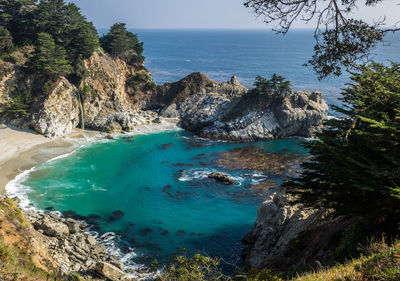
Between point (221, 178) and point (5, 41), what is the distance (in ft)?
143

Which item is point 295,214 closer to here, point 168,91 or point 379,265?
point 379,265

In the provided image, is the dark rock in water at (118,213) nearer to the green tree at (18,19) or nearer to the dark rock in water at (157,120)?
the dark rock in water at (157,120)

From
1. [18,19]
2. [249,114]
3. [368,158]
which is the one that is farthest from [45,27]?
A: [368,158]

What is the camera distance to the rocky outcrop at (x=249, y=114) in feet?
190

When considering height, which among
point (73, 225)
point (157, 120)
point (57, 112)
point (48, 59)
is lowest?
point (73, 225)

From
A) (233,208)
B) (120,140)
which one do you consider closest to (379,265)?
(233,208)

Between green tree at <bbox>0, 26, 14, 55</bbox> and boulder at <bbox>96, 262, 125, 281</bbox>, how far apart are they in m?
47.1

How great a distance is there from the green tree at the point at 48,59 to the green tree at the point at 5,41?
4420 millimetres

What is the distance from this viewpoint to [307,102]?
59.1 metres

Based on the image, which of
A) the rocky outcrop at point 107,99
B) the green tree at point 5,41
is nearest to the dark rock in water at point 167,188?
the rocky outcrop at point 107,99

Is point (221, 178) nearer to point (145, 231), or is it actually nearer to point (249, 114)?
point (145, 231)

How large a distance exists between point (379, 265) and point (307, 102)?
177 feet

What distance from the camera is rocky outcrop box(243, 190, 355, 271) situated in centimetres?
1568

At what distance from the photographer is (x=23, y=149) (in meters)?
44.2
